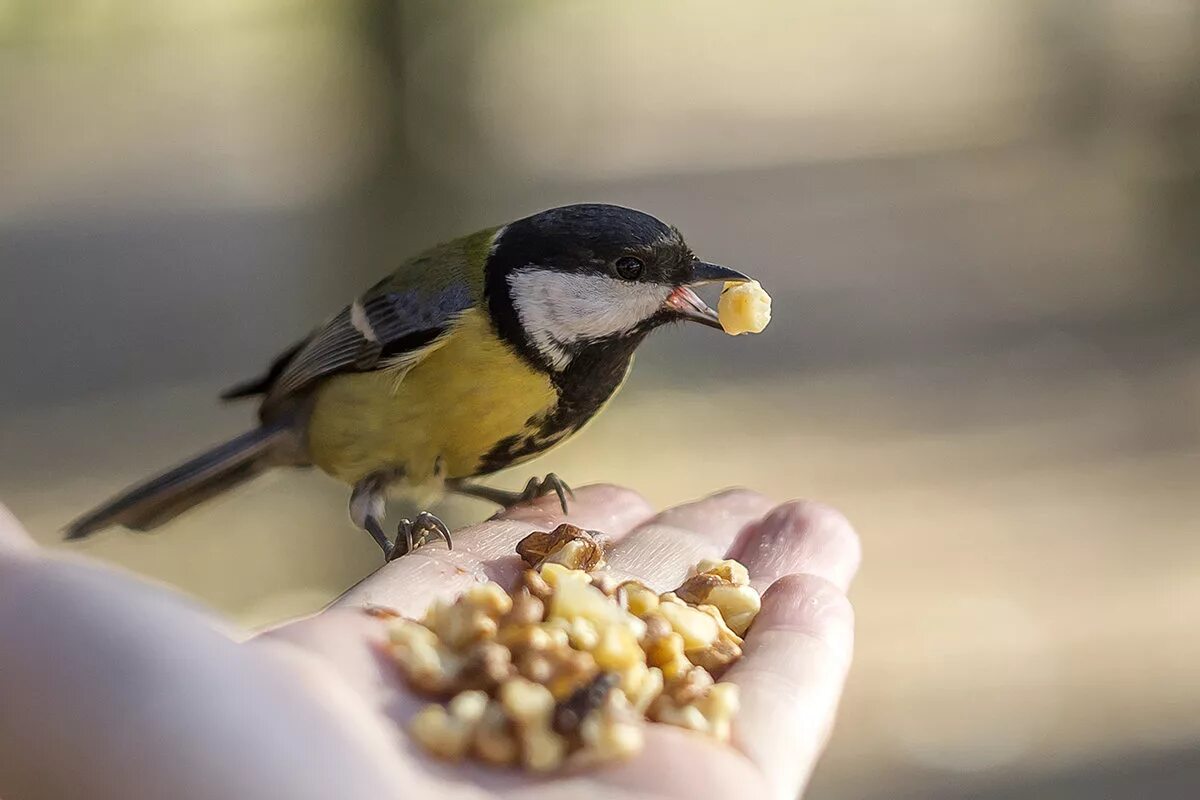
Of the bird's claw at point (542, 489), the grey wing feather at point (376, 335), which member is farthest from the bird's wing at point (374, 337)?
the bird's claw at point (542, 489)

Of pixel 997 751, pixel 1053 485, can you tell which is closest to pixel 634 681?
pixel 997 751

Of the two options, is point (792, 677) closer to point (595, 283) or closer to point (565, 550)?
point (565, 550)

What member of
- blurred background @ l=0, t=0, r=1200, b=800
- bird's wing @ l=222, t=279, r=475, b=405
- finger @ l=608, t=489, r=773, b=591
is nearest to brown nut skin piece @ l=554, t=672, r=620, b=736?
finger @ l=608, t=489, r=773, b=591

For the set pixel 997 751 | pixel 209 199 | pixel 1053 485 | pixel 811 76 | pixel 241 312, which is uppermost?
pixel 811 76

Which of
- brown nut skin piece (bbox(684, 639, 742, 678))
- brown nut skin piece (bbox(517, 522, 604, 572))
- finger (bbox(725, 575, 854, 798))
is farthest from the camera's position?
Answer: brown nut skin piece (bbox(517, 522, 604, 572))

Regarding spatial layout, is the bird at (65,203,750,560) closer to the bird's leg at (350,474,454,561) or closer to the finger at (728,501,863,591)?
the bird's leg at (350,474,454,561)

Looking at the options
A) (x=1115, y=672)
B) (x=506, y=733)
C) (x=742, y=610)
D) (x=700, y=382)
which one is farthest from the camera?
(x=700, y=382)

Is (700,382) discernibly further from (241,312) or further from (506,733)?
(506,733)
